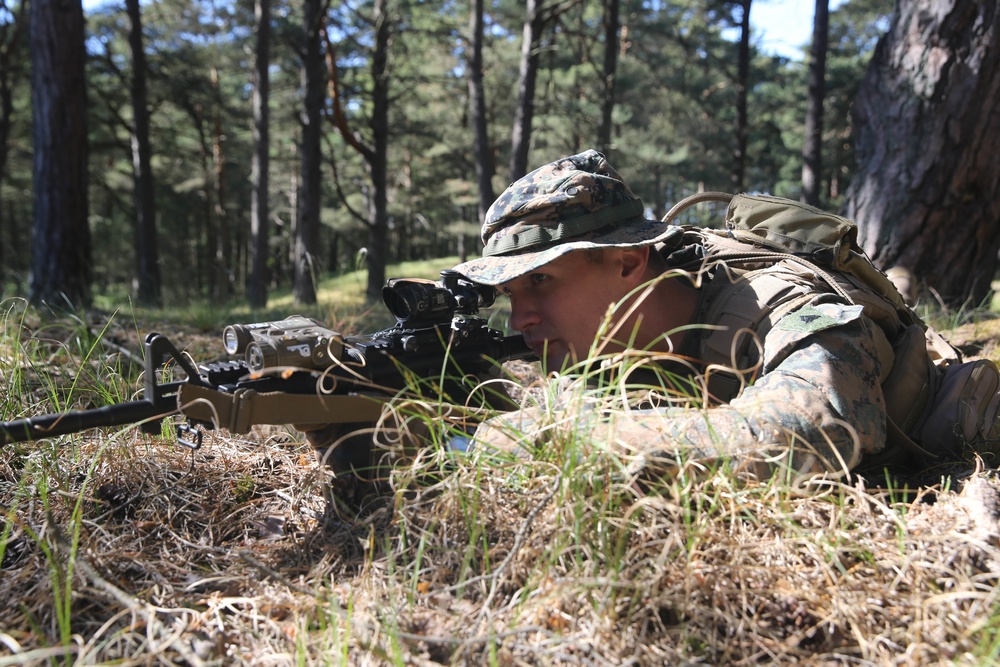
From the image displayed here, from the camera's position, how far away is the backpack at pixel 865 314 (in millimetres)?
2113

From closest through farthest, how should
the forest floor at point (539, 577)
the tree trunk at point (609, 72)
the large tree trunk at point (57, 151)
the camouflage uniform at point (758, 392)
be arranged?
the forest floor at point (539, 577)
the camouflage uniform at point (758, 392)
the large tree trunk at point (57, 151)
the tree trunk at point (609, 72)

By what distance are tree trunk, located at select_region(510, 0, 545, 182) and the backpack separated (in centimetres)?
930

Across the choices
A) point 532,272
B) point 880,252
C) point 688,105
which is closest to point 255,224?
point 880,252

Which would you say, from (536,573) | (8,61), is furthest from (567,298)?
(8,61)

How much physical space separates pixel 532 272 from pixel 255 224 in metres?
13.4

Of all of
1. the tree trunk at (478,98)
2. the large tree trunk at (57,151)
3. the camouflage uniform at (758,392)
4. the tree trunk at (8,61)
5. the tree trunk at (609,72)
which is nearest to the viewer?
the camouflage uniform at (758,392)

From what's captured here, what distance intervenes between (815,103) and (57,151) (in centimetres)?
1261

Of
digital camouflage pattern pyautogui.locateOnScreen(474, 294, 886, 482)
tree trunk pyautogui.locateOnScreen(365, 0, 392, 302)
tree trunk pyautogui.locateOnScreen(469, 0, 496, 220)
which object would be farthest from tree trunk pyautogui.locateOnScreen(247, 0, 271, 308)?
digital camouflage pattern pyautogui.locateOnScreen(474, 294, 886, 482)

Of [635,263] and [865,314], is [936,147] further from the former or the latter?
[635,263]

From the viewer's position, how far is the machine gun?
1672 millimetres

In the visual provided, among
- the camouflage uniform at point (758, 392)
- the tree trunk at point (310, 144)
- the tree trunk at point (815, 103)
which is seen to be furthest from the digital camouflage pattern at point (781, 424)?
the tree trunk at point (815, 103)

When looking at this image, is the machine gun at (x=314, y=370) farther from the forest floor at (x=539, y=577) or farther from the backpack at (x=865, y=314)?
the backpack at (x=865, y=314)

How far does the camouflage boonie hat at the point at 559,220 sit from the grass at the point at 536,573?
2.32ft

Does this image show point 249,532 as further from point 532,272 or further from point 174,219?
point 174,219
